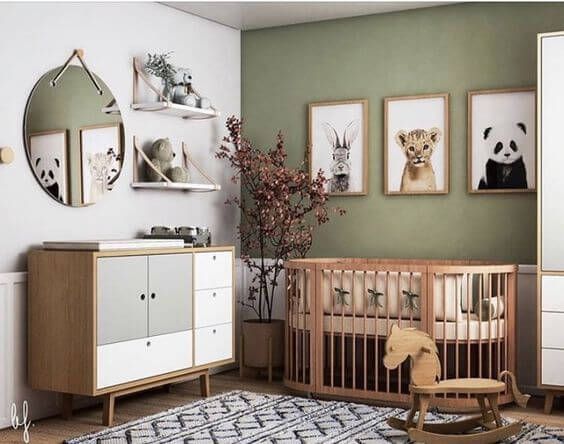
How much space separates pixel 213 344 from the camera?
487 cm

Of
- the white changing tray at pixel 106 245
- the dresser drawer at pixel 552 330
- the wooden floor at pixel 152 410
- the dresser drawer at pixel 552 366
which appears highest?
the white changing tray at pixel 106 245

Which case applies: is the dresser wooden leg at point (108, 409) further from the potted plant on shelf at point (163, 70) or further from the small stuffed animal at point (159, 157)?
the potted plant on shelf at point (163, 70)

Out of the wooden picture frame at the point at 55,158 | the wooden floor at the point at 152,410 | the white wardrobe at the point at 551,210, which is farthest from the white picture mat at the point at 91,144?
the white wardrobe at the point at 551,210

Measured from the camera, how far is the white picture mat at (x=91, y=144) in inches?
179

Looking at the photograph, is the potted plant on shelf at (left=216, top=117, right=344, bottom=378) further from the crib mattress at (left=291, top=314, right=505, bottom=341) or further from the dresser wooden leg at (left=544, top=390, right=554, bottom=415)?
the dresser wooden leg at (left=544, top=390, right=554, bottom=415)

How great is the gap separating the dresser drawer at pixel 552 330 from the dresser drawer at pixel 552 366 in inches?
1.4

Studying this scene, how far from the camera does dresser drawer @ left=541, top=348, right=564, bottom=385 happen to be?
14.6 feet

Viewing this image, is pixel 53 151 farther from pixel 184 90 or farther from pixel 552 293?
pixel 552 293

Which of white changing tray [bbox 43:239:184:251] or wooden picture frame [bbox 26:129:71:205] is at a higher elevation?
wooden picture frame [bbox 26:129:71:205]

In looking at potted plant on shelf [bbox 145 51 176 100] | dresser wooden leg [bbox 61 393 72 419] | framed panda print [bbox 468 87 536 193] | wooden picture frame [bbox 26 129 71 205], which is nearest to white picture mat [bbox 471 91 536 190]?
framed panda print [bbox 468 87 536 193]

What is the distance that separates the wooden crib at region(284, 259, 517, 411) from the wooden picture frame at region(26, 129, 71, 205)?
4.40 ft

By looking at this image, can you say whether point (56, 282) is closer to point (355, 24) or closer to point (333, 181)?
point (333, 181)

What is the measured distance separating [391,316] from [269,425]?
93 cm

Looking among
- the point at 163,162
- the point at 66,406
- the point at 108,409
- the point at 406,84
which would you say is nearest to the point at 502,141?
the point at 406,84
